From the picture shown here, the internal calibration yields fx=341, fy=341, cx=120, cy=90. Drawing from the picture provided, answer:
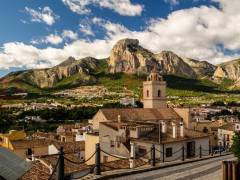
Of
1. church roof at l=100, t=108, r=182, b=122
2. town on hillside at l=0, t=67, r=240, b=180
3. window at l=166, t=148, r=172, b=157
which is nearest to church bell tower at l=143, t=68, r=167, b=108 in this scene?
town on hillside at l=0, t=67, r=240, b=180

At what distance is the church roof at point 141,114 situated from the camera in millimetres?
48656

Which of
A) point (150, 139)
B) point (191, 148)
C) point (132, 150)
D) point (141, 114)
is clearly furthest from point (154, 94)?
point (132, 150)

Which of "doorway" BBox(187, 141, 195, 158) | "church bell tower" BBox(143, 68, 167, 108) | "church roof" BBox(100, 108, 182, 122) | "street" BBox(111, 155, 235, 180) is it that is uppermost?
"church bell tower" BBox(143, 68, 167, 108)

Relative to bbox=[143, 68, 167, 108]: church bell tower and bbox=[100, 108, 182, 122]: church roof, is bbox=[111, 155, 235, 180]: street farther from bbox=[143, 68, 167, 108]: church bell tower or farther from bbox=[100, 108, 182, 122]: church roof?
bbox=[143, 68, 167, 108]: church bell tower

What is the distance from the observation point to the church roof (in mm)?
48656

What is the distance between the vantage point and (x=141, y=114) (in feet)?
168

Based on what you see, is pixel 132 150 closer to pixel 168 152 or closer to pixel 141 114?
pixel 168 152

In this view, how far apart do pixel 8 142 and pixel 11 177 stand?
4437 cm

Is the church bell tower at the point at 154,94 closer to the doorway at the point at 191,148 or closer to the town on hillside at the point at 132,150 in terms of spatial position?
the town on hillside at the point at 132,150

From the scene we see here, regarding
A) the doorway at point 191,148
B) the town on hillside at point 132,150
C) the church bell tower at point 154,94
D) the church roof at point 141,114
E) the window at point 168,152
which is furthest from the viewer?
the church bell tower at point 154,94

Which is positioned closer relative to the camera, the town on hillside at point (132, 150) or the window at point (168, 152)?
the town on hillside at point (132, 150)

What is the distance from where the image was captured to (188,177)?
1281 cm

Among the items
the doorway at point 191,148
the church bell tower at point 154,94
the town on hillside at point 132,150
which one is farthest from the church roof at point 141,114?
the doorway at point 191,148

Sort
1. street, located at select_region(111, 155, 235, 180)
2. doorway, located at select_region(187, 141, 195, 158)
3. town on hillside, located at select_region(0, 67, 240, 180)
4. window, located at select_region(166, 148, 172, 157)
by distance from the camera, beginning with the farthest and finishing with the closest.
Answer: doorway, located at select_region(187, 141, 195, 158) → window, located at select_region(166, 148, 172, 157) → street, located at select_region(111, 155, 235, 180) → town on hillside, located at select_region(0, 67, 240, 180)
